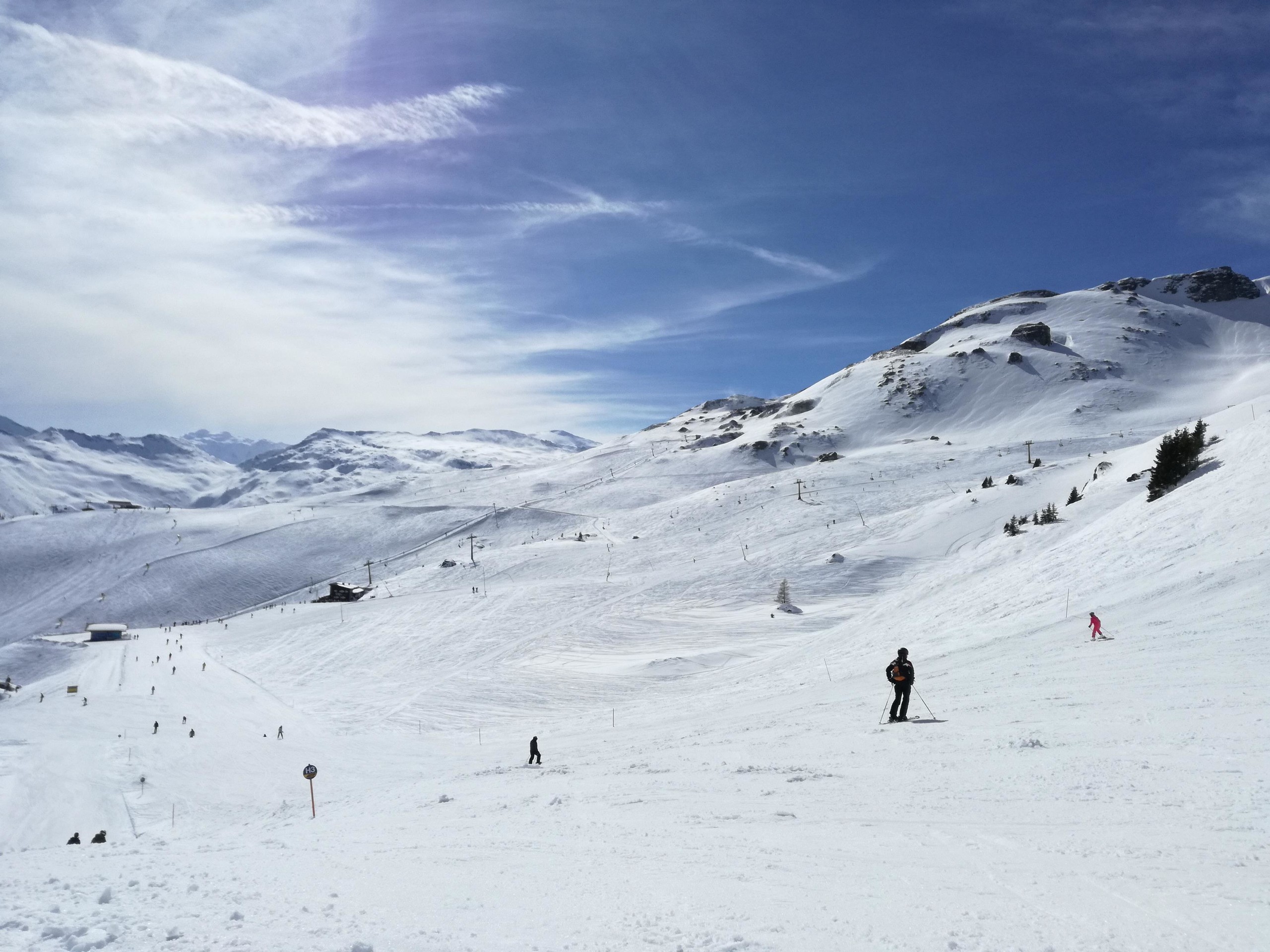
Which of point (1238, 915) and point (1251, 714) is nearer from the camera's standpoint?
point (1238, 915)

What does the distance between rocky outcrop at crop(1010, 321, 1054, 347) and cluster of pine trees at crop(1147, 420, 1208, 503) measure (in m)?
135

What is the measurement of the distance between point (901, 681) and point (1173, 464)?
2364 centimetres

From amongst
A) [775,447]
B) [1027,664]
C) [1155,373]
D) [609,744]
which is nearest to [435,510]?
[775,447]

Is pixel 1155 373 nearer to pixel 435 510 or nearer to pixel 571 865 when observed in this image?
pixel 435 510

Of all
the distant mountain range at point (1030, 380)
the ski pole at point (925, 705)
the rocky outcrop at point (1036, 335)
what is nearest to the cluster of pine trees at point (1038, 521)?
the ski pole at point (925, 705)

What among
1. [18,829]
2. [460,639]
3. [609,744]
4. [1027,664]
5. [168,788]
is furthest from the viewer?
[460,639]

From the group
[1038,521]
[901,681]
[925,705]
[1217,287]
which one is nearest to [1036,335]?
[1217,287]

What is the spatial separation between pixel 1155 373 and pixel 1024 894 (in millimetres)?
157994

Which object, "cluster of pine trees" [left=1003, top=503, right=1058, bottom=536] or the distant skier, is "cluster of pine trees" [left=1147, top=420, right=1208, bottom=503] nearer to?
"cluster of pine trees" [left=1003, top=503, right=1058, bottom=536]

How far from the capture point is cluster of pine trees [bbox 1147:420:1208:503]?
2931cm

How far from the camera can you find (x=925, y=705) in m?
15.0

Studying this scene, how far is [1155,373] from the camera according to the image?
131500mm

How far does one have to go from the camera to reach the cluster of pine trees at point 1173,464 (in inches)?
1154

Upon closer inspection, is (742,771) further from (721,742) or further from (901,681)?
(901,681)
